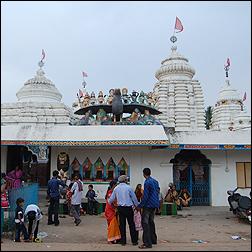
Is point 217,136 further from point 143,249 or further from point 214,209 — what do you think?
point 143,249

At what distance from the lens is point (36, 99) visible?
79.8ft

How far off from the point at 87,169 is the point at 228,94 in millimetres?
20836

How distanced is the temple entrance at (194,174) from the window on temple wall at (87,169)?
11.3ft

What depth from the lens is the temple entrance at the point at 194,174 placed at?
14219mm

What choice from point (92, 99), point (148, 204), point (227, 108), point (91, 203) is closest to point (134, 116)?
point (92, 99)

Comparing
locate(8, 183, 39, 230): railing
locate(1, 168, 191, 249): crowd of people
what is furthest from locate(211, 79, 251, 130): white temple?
locate(1, 168, 191, 249): crowd of people

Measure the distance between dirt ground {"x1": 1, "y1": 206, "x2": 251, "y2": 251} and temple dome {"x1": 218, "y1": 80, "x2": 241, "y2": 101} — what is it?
20.6m

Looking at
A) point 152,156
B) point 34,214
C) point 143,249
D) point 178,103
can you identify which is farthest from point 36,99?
point 143,249

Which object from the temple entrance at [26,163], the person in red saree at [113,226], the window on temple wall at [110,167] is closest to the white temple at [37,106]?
the temple entrance at [26,163]

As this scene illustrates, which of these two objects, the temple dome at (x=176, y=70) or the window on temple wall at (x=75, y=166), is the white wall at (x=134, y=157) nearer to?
the window on temple wall at (x=75, y=166)

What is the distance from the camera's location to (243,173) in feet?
47.0

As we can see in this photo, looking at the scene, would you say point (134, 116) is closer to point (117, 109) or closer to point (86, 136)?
point (117, 109)

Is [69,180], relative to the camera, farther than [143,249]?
Yes

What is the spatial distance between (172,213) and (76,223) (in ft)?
12.5
